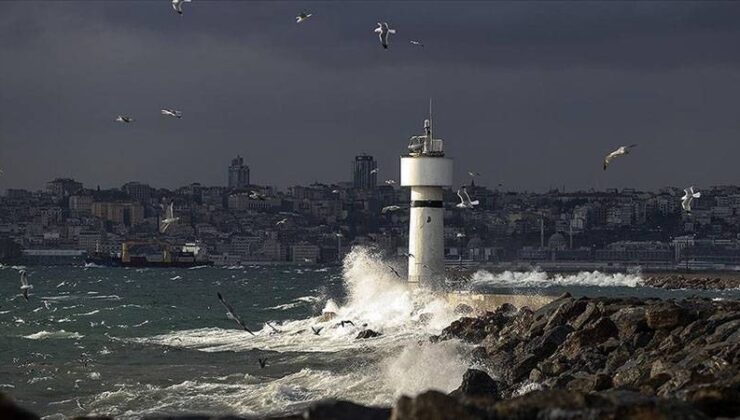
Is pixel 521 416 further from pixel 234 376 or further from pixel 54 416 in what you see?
pixel 234 376

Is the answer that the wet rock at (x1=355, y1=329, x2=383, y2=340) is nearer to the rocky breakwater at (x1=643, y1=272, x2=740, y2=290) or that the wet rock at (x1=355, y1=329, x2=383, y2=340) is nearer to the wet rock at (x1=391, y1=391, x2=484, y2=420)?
the wet rock at (x1=391, y1=391, x2=484, y2=420)

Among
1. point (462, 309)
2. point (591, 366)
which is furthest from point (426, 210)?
point (591, 366)

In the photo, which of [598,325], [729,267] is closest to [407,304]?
[598,325]

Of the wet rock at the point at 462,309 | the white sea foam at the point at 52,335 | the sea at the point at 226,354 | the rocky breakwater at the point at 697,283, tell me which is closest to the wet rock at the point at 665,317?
the sea at the point at 226,354

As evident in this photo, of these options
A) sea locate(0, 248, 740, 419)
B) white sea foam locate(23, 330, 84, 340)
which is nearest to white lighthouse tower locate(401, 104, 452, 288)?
sea locate(0, 248, 740, 419)

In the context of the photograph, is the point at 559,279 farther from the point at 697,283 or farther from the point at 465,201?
the point at 465,201
